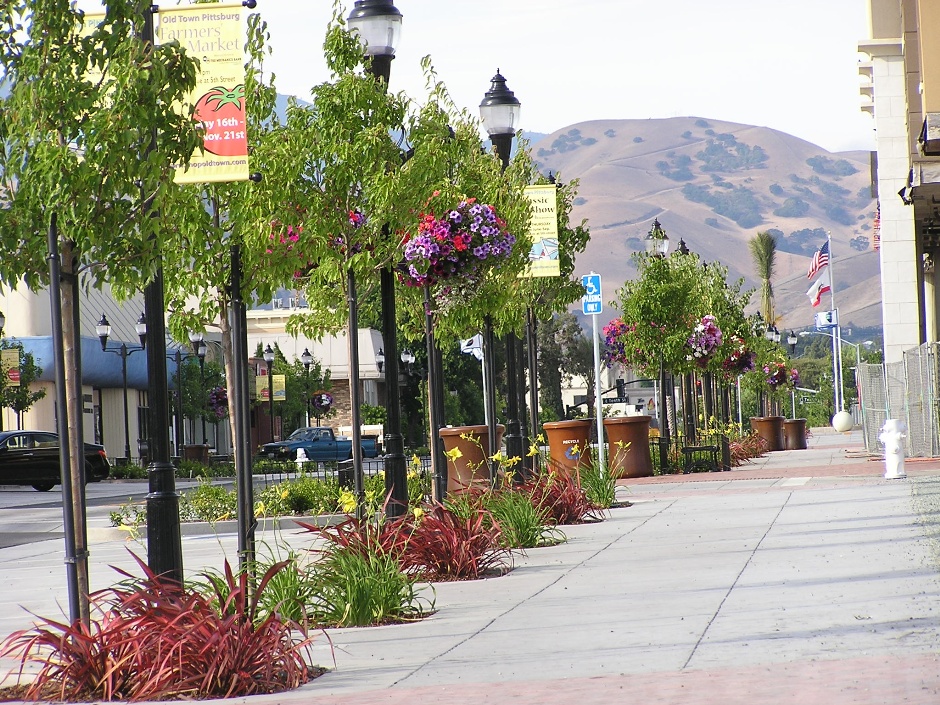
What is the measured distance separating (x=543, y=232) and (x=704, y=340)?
14.7m

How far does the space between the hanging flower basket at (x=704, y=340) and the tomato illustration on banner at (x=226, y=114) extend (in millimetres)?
24988

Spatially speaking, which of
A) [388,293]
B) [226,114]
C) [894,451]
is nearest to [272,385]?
[894,451]

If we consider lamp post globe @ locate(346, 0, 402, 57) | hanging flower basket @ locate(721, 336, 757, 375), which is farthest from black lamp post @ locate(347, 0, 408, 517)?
hanging flower basket @ locate(721, 336, 757, 375)

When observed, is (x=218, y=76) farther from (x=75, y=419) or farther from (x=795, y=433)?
(x=795, y=433)

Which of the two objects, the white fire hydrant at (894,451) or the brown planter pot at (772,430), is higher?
the white fire hydrant at (894,451)

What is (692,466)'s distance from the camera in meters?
32.1

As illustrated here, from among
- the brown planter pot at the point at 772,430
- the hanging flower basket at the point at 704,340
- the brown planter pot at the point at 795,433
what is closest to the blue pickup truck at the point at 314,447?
the brown planter pot at the point at 772,430

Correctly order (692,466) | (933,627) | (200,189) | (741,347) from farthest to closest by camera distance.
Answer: (741,347)
(692,466)
(200,189)
(933,627)

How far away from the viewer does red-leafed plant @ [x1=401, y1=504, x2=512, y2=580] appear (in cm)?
1233

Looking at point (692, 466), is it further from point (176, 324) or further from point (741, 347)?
point (176, 324)

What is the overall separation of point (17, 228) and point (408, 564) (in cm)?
532

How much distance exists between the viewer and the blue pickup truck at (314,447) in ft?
181

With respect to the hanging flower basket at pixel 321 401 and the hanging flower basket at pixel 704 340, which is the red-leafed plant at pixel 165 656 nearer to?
the hanging flower basket at pixel 704 340

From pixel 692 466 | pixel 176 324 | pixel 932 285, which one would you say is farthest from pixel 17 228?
pixel 932 285
